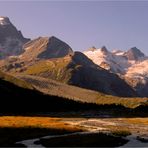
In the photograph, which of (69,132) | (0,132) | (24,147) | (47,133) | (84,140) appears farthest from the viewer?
(69,132)

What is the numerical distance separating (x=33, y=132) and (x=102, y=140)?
54.2 feet

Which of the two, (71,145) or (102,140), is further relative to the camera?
(102,140)

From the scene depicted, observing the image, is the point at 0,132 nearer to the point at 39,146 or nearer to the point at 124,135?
the point at 39,146

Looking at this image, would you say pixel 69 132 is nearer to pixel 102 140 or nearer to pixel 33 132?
pixel 33 132

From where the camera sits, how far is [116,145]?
69938mm

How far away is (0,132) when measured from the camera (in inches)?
3095

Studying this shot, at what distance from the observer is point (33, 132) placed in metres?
83.4

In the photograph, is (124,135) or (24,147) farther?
(124,135)

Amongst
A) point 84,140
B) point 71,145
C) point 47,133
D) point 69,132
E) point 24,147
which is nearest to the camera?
point 24,147

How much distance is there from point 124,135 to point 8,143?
28.8m

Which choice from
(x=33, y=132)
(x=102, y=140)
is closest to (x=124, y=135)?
(x=102, y=140)

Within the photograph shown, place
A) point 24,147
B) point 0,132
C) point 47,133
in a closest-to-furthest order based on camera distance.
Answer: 1. point 24,147
2. point 0,132
3. point 47,133

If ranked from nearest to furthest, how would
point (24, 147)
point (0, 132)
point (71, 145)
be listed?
point (24, 147)
point (71, 145)
point (0, 132)

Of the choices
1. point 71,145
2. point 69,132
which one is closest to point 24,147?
point 71,145
